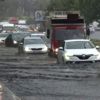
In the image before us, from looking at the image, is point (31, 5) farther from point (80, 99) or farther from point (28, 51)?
point (80, 99)

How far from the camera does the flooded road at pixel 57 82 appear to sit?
50.8 ft

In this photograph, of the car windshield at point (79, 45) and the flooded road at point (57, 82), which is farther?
the car windshield at point (79, 45)

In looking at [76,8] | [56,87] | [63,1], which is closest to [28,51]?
[76,8]

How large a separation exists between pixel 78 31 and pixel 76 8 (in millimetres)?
20253

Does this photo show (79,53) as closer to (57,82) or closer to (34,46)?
(57,82)

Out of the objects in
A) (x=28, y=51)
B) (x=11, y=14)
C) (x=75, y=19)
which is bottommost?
(x=11, y=14)

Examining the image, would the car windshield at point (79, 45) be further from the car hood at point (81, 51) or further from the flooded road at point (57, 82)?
the flooded road at point (57, 82)

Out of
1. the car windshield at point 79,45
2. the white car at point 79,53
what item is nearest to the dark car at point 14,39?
the car windshield at point 79,45

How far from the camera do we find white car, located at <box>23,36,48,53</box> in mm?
42469

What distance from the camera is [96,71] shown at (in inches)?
947

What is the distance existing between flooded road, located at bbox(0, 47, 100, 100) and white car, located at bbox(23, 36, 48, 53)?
48.4 feet

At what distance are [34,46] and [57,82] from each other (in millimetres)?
23064

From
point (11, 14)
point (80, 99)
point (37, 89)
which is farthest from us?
point (11, 14)

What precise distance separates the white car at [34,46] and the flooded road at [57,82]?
14763mm
